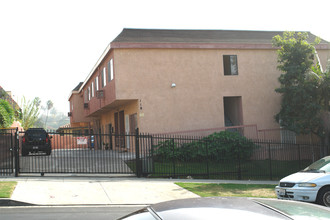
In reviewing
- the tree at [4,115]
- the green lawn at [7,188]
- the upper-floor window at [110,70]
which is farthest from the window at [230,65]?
the green lawn at [7,188]

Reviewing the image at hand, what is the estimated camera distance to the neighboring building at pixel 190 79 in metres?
21.4

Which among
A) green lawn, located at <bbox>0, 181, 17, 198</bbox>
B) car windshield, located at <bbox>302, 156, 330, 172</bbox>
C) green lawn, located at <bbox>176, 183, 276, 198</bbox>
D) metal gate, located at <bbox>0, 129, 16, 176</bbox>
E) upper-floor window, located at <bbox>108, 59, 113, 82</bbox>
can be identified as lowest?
green lawn, located at <bbox>176, 183, 276, 198</bbox>

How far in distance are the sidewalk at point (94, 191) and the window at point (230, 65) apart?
414 inches

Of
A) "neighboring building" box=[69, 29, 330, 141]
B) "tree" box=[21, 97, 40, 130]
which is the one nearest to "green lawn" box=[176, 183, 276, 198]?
"neighboring building" box=[69, 29, 330, 141]

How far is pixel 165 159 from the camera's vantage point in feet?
62.2

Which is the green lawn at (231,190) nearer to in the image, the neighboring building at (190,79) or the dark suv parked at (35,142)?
the neighboring building at (190,79)

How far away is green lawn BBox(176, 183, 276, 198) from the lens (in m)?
12.5

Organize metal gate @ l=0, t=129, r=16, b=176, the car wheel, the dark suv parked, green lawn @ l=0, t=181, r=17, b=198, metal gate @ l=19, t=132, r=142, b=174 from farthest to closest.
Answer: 1. the dark suv parked
2. metal gate @ l=19, t=132, r=142, b=174
3. metal gate @ l=0, t=129, r=16, b=176
4. green lawn @ l=0, t=181, r=17, b=198
5. the car wheel

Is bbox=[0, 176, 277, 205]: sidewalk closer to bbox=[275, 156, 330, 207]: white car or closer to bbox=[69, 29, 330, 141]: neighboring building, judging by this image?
bbox=[275, 156, 330, 207]: white car

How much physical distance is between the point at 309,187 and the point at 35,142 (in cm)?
1802

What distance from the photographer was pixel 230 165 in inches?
691

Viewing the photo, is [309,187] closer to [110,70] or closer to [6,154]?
[6,154]

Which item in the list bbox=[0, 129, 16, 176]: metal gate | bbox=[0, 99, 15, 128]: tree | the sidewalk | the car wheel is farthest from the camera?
bbox=[0, 99, 15, 128]: tree

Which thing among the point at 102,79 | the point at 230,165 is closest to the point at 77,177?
the point at 230,165
